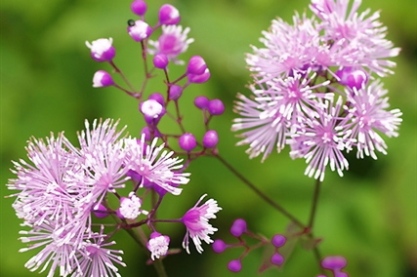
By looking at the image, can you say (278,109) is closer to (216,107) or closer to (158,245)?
(216,107)

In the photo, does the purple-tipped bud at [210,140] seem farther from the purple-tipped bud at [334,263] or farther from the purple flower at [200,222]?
the purple-tipped bud at [334,263]

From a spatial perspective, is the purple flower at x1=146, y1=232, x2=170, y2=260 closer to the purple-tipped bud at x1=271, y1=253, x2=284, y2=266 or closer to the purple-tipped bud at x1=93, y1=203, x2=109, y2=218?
the purple-tipped bud at x1=93, y1=203, x2=109, y2=218

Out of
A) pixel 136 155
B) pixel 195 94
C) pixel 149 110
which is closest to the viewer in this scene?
pixel 136 155

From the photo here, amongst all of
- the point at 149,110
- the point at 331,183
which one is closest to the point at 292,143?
the point at 149,110

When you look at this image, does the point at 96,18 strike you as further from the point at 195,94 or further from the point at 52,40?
the point at 195,94

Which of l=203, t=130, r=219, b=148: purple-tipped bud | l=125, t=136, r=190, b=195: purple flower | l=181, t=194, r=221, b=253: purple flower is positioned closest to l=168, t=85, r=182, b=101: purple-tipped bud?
l=203, t=130, r=219, b=148: purple-tipped bud

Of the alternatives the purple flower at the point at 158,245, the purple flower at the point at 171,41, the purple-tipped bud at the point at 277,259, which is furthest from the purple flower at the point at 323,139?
the purple flower at the point at 171,41

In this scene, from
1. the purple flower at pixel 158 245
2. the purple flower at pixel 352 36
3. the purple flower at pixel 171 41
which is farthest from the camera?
the purple flower at pixel 171 41
